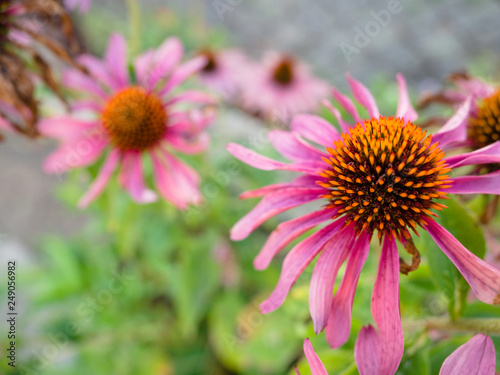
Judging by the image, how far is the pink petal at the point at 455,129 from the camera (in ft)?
1.65

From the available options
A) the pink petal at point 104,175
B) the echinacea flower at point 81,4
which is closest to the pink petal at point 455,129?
the pink petal at point 104,175

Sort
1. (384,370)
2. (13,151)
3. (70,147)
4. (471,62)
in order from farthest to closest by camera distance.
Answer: (471,62), (13,151), (70,147), (384,370)

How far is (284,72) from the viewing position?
1798 millimetres

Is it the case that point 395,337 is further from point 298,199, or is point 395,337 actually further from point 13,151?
point 13,151

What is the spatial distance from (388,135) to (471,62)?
2544 millimetres

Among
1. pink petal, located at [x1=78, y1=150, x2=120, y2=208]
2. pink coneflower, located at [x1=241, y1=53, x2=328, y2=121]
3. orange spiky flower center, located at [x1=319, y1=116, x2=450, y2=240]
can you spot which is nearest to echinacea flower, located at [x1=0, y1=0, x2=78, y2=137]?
pink petal, located at [x1=78, y1=150, x2=120, y2=208]

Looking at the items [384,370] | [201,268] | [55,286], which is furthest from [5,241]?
[384,370]

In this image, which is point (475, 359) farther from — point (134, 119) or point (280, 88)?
point (280, 88)

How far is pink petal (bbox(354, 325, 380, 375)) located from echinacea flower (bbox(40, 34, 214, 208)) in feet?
1.62

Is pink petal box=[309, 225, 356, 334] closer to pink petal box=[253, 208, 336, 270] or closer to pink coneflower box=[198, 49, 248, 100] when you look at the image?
pink petal box=[253, 208, 336, 270]

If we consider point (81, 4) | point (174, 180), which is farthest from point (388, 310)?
point (81, 4)

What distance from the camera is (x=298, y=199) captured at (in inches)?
20.6

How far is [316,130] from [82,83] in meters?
0.57

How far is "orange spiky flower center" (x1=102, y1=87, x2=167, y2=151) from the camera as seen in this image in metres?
0.84
